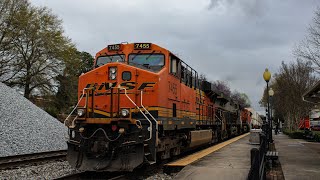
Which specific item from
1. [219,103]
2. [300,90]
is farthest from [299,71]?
[219,103]

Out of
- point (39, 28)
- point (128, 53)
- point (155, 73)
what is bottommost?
point (155, 73)

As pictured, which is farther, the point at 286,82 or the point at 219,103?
the point at 286,82

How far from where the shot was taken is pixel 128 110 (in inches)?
364

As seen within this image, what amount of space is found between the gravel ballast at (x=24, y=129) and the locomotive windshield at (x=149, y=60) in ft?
27.1

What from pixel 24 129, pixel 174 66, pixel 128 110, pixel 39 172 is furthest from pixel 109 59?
pixel 24 129

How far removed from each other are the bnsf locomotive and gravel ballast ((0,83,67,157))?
7.54 meters

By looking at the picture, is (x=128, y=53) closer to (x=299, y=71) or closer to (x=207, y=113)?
(x=207, y=113)

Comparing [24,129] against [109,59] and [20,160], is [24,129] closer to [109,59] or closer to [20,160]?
[20,160]

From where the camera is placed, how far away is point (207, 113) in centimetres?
1806

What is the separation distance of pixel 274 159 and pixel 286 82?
24.9 meters

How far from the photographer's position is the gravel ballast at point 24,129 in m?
17.0

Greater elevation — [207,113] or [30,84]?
[30,84]

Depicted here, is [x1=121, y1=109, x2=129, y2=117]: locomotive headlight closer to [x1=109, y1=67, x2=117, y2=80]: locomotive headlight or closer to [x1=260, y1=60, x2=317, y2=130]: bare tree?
[x1=109, y1=67, x2=117, y2=80]: locomotive headlight

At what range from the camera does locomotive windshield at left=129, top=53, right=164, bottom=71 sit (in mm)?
11156
